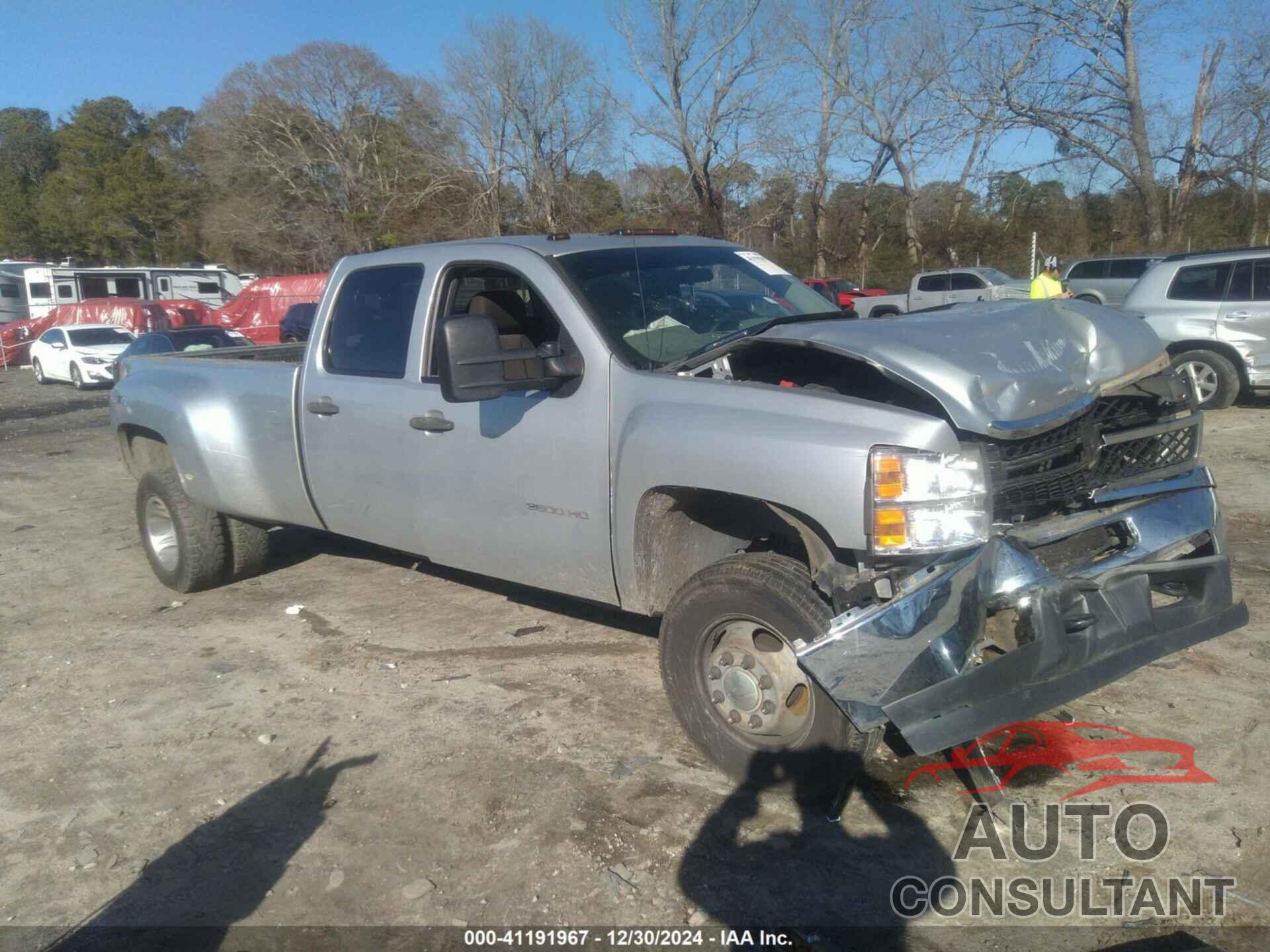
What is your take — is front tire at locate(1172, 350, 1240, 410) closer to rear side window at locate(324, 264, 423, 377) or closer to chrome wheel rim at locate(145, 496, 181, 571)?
rear side window at locate(324, 264, 423, 377)

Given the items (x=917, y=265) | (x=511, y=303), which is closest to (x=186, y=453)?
(x=511, y=303)

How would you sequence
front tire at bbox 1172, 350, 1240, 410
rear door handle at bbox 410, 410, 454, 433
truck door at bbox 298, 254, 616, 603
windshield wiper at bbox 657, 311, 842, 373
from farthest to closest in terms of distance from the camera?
front tire at bbox 1172, 350, 1240, 410
rear door handle at bbox 410, 410, 454, 433
truck door at bbox 298, 254, 616, 603
windshield wiper at bbox 657, 311, 842, 373

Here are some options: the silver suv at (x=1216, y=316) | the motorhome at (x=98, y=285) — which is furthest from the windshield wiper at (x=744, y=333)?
the motorhome at (x=98, y=285)

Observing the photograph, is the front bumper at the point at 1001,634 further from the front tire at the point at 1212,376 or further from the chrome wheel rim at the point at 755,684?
the front tire at the point at 1212,376

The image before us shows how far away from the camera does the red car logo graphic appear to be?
12.0 ft

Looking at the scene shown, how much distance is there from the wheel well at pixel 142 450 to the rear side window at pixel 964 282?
20.3 metres

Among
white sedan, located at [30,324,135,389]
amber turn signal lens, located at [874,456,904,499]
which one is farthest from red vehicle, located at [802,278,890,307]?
amber turn signal lens, located at [874,456,904,499]

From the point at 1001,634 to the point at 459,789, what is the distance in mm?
2016

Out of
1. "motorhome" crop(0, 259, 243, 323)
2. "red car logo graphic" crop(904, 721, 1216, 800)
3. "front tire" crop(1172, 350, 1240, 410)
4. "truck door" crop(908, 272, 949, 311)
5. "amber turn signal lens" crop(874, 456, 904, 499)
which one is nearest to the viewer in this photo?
"amber turn signal lens" crop(874, 456, 904, 499)

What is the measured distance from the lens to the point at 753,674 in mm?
3574

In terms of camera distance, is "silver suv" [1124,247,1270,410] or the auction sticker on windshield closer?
the auction sticker on windshield

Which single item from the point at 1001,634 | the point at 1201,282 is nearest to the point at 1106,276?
the point at 1201,282

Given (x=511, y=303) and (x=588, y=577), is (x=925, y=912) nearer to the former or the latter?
(x=588, y=577)

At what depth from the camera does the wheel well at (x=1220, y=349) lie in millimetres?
10922
